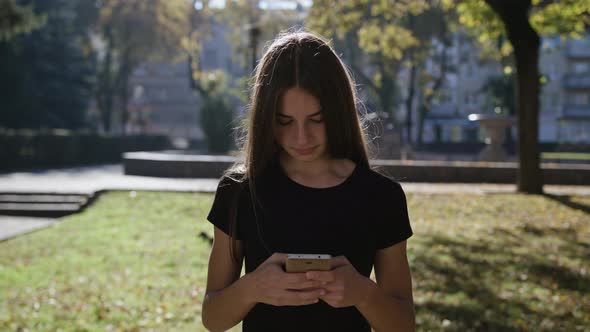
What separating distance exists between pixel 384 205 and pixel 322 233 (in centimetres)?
20

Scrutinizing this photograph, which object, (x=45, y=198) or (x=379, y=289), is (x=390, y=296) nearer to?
(x=379, y=289)

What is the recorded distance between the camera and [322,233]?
6.13ft

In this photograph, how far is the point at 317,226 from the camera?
187cm

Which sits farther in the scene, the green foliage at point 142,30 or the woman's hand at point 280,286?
the green foliage at point 142,30

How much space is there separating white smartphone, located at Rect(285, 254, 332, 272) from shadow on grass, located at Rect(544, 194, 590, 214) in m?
11.4

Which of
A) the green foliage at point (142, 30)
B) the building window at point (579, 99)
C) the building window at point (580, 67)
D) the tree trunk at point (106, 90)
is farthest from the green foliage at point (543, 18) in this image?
the building window at point (580, 67)

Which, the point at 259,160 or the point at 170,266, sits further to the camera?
the point at 170,266

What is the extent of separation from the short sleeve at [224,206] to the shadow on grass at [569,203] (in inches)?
442

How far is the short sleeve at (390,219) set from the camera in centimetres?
191

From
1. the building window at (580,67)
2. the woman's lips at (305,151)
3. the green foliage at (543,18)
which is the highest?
the building window at (580,67)

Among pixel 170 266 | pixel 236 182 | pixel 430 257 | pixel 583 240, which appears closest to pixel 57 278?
pixel 170 266

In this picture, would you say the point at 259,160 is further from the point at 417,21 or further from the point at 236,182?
the point at 417,21

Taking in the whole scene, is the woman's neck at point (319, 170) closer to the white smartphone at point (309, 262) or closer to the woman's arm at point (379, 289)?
the woman's arm at point (379, 289)

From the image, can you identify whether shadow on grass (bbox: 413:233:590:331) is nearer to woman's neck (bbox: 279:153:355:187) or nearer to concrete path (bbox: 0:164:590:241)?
woman's neck (bbox: 279:153:355:187)
